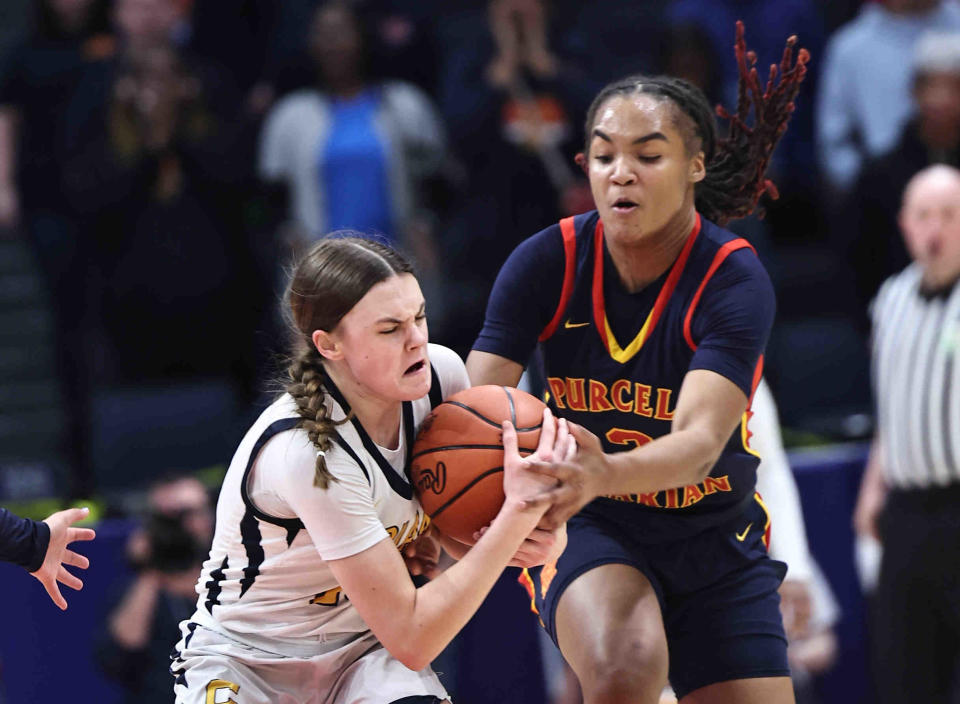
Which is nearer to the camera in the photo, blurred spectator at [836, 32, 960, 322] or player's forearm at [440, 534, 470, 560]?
player's forearm at [440, 534, 470, 560]

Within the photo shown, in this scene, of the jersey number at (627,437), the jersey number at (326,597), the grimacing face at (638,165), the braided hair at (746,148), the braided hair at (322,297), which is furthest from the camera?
the braided hair at (746,148)

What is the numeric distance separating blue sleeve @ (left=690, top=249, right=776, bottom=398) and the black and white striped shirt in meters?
2.63

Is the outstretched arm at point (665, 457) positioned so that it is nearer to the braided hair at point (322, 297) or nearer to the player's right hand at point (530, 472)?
the player's right hand at point (530, 472)

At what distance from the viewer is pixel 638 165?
3.54 m

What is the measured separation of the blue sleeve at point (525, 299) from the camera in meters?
3.73

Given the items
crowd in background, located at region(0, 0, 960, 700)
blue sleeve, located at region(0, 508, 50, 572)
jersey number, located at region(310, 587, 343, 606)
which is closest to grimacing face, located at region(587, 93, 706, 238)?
jersey number, located at region(310, 587, 343, 606)

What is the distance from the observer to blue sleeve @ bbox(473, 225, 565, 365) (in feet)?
12.2

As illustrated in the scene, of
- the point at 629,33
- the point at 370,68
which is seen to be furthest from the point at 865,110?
the point at 370,68

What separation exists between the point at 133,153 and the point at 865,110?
12.6 feet

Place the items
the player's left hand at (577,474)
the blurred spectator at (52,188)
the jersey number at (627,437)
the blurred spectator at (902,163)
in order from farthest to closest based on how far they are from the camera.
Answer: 1. the blurred spectator at (52,188)
2. the blurred spectator at (902,163)
3. the jersey number at (627,437)
4. the player's left hand at (577,474)

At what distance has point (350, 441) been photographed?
3324 millimetres

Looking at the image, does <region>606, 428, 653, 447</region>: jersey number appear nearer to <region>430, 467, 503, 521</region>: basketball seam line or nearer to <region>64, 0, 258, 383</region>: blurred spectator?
<region>430, 467, 503, 521</region>: basketball seam line

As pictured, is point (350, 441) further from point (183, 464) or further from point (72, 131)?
point (72, 131)

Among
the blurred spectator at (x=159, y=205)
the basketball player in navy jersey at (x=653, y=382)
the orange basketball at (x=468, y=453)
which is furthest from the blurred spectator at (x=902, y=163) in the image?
the orange basketball at (x=468, y=453)
